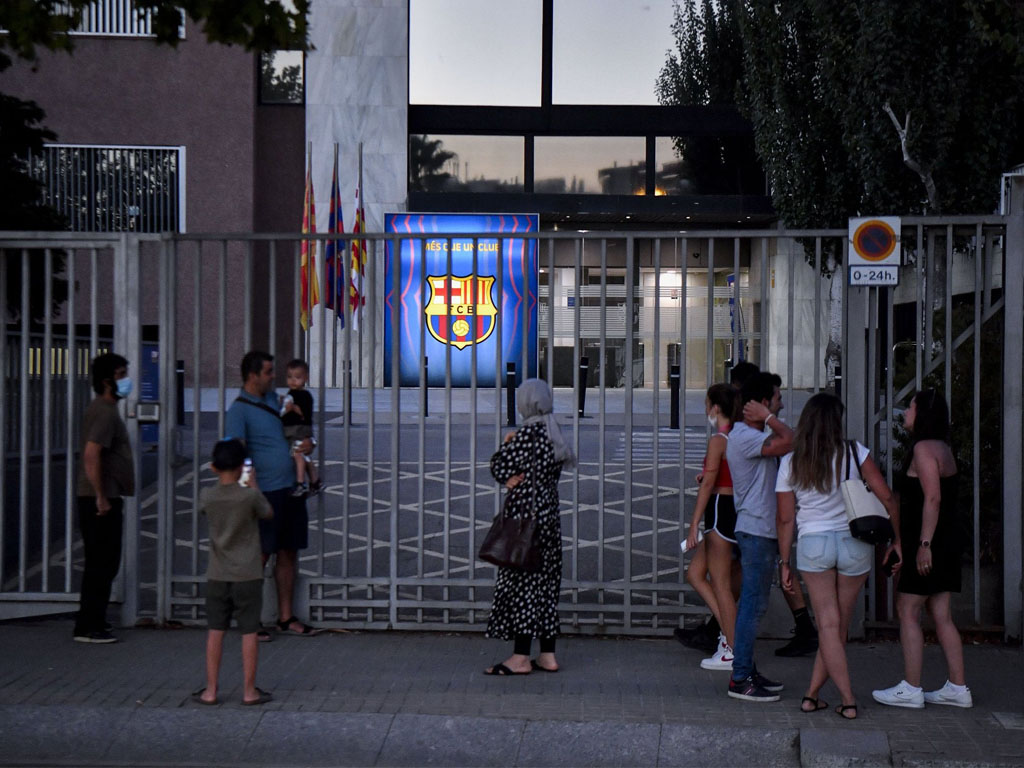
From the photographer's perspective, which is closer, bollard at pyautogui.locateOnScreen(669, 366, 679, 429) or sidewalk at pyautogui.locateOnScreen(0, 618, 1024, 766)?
sidewalk at pyautogui.locateOnScreen(0, 618, 1024, 766)

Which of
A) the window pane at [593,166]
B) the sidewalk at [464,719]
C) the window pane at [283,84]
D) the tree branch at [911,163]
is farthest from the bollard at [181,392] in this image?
the tree branch at [911,163]

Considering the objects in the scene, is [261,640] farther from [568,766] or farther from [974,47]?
[974,47]

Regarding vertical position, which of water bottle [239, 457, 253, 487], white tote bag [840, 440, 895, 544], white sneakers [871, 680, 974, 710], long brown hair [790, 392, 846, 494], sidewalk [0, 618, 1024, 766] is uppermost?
long brown hair [790, 392, 846, 494]

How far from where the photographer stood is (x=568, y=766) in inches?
223

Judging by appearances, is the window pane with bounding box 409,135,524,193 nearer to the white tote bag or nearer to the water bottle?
the water bottle

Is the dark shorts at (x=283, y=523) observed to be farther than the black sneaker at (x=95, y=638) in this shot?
No

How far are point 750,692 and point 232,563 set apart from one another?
2.63 metres

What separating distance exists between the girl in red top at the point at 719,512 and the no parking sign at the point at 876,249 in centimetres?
137

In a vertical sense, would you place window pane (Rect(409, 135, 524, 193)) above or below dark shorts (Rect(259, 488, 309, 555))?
above

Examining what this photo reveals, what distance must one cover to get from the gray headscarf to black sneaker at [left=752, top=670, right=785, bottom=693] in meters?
1.46

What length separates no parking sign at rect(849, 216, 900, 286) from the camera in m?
7.38

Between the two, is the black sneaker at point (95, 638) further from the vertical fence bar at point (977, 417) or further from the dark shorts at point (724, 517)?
the vertical fence bar at point (977, 417)

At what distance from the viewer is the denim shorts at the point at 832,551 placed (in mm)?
5832

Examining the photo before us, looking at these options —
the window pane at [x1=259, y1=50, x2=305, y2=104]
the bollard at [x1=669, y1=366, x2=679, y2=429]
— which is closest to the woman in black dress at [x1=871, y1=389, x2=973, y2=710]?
the bollard at [x1=669, y1=366, x2=679, y2=429]
